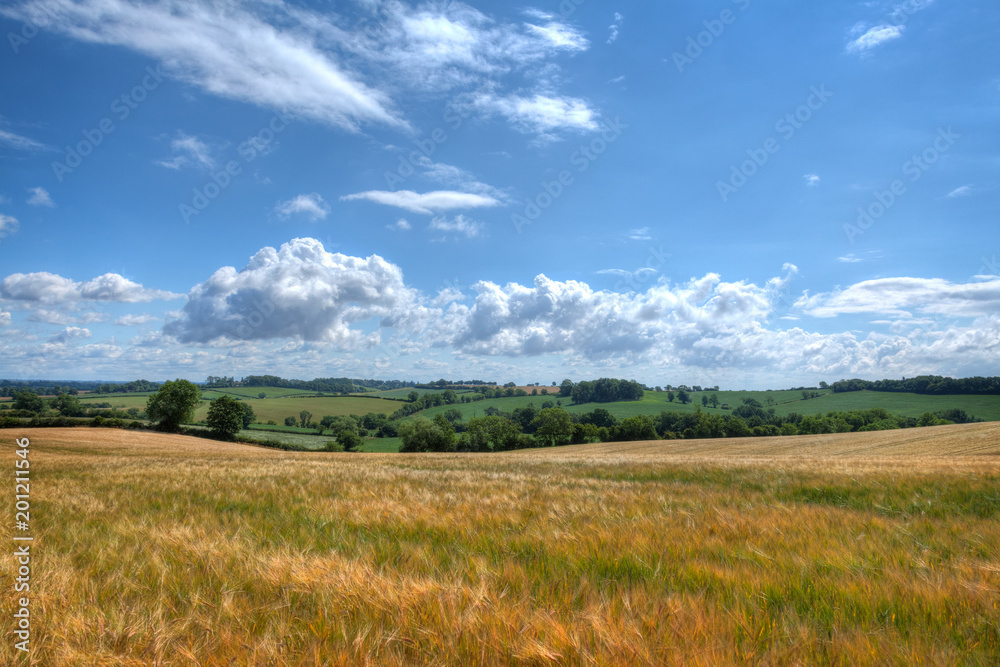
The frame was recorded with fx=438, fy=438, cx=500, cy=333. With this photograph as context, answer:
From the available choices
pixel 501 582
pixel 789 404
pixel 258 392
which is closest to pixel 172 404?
pixel 501 582

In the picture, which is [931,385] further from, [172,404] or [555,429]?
[172,404]

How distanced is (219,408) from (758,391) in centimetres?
14854

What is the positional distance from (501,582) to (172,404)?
77.1m

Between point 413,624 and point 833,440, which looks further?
point 833,440

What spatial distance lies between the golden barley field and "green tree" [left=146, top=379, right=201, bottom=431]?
228ft

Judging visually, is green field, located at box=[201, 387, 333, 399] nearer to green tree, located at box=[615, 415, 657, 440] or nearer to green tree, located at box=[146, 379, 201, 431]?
green tree, located at box=[146, 379, 201, 431]

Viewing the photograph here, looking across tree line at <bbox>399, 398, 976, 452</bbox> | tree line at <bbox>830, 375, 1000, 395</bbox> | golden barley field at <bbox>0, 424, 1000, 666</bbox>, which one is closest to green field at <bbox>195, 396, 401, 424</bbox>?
tree line at <bbox>399, 398, 976, 452</bbox>

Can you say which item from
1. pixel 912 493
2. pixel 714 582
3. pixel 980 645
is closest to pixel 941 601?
pixel 980 645

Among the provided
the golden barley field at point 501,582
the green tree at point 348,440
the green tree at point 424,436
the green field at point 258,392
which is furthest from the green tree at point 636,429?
the green field at point 258,392

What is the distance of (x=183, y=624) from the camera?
2.33 meters

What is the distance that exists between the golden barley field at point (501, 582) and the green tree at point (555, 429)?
7508cm

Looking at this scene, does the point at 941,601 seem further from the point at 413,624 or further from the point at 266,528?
the point at 266,528

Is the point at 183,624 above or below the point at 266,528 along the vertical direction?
above

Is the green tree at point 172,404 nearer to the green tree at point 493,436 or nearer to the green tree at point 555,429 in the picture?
the green tree at point 493,436
